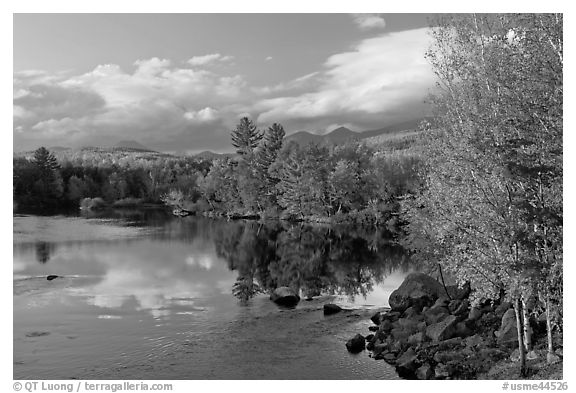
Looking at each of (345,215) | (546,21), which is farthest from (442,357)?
(345,215)

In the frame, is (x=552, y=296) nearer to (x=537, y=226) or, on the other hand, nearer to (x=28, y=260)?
(x=537, y=226)

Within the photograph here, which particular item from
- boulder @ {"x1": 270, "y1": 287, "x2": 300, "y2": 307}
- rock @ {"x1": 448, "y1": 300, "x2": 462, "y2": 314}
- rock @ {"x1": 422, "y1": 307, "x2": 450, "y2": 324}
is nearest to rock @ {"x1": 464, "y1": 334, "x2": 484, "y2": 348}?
rock @ {"x1": 422, "y1": 307, "x2": 450, "y2": 324}

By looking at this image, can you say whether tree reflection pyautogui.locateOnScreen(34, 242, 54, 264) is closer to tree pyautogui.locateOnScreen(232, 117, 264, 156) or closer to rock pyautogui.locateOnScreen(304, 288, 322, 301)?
rock pyautogui.locateOnScreen(304, 288, 322, 301)

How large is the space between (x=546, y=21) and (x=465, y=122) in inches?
120

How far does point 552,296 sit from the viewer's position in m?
12.3

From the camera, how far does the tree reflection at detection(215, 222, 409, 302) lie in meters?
26.6

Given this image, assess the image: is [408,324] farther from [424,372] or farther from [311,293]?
[311,293]

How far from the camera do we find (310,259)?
34.2 metres

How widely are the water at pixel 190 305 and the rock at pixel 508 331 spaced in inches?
134

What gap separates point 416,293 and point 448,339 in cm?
495

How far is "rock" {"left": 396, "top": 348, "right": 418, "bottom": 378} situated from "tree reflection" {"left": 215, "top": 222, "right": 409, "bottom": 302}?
28.8 ft

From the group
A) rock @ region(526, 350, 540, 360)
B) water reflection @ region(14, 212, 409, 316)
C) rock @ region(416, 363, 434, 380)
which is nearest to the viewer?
rock @ region(526, 350, 540, 360)

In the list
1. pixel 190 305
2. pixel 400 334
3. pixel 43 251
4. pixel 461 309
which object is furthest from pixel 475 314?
pixel 43 251

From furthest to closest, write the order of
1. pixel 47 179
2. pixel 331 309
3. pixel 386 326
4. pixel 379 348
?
pixel 47 179
pixel 331 309
pixel 386 326
pixel 379 348
